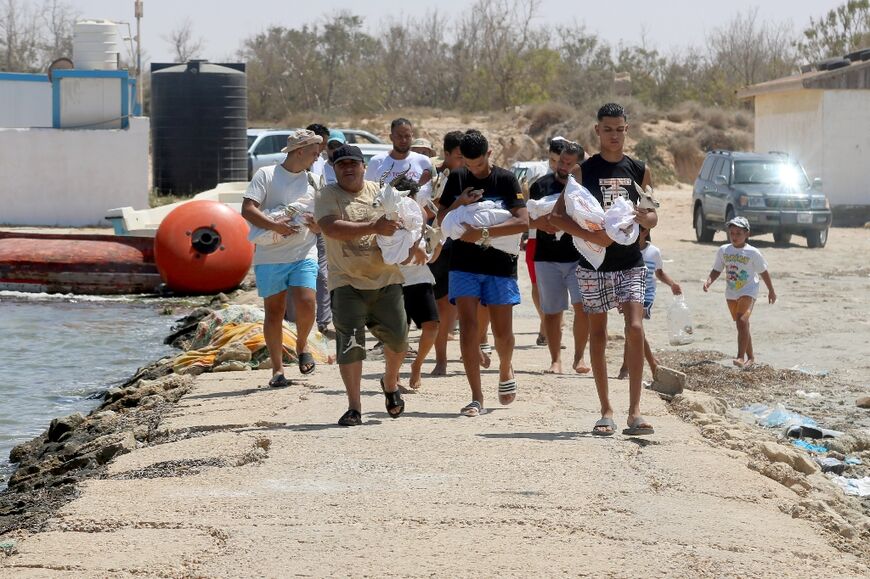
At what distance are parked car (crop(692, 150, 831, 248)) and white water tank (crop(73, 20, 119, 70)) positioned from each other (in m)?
12.1

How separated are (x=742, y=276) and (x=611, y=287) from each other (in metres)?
4.26

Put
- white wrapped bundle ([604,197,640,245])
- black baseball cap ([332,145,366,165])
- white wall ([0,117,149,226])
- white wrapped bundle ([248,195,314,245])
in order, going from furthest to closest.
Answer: white wall ([0,117,149,226])
white wrapped bundle ([248,195,314,245])
black baseball cap ([332,145,366,165])
white wrapped bundle ([604,197,640,245])

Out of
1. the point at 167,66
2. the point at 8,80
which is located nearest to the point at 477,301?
the point at 167,66

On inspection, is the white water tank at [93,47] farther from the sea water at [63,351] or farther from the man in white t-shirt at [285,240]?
the man in white t-shirt at [285,240]

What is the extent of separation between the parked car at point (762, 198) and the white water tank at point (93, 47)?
12.1 metres

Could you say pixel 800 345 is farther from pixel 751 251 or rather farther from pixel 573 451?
pixel 573 451

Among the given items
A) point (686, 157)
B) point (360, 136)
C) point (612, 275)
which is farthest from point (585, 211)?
point (686, 157)

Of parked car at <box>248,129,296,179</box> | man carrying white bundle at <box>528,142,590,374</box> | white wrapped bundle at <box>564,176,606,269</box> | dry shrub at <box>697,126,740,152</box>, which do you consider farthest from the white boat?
dry shrub at <box>697,126,740,152</box>

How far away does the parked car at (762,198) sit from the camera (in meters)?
25.2

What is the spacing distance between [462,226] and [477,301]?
509 mm

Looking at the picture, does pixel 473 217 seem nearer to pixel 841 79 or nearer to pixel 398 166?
pixel 398 166

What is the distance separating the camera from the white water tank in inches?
1101

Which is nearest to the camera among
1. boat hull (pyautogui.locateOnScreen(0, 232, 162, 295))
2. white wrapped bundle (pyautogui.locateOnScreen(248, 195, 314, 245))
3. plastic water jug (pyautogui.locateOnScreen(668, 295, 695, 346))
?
white wrapped bundle (pyautogui.locateOnScreen(248, 195, 314, 245))

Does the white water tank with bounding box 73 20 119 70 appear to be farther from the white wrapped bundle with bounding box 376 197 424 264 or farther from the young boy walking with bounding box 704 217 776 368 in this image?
the white wrapped bundle with bounding box 376 197 424 264
